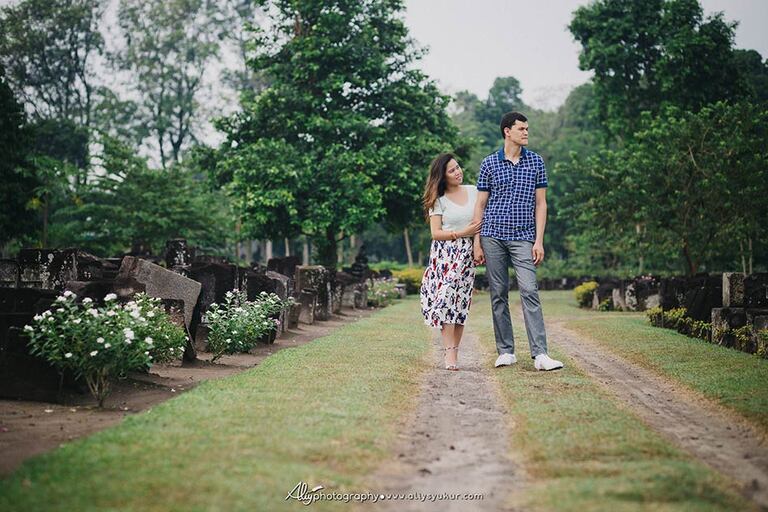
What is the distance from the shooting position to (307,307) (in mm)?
17984

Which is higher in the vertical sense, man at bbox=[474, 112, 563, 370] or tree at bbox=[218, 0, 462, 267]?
tree at bbox=[218, 0, 462, 267]

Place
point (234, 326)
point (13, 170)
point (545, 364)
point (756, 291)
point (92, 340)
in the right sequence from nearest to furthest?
point (92, 340) < point (545, 364) < point (234, 326) < point (756, 291) < point (13, 170)

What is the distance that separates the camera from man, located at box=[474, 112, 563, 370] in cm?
891

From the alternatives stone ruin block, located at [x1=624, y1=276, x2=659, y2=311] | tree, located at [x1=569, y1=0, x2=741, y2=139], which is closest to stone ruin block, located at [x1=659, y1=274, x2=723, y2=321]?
stone ruin block, located at [x1=624, y1=276, x2=659, y2=311]

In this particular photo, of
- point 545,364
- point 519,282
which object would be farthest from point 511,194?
point 545,364

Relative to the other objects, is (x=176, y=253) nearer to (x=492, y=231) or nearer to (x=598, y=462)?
(x=492, y=231)

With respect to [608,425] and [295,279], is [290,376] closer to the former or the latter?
[608,425]

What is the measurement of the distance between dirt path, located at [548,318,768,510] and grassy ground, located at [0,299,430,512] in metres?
2.01

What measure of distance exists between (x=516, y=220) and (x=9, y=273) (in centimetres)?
895

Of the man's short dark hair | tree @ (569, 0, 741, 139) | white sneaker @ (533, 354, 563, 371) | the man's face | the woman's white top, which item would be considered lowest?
white sneaker @ (533, 354, 563, 371)

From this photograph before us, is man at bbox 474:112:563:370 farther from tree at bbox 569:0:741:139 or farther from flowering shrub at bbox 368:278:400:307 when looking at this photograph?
tree at bbox 569:0:741:139

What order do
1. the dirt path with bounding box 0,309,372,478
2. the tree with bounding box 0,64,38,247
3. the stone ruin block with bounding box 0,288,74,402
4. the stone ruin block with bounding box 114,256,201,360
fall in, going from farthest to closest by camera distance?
the tree with bounding box 0,64,38,247 → the stone ruin block with bounding box 114,256,201,360 → the stone ruin block with bounding box 0,288,74,402 → the dirt path with bounding box 0,309,372,478

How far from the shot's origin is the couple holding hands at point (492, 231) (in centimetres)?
895

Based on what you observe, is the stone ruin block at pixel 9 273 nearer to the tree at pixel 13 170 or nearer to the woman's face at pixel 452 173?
the woman's face at pixel 452 173
